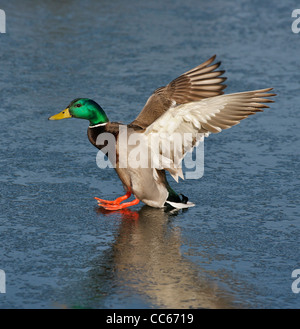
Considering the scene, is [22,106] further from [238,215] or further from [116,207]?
[238,215]

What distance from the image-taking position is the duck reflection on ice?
12.6 feet

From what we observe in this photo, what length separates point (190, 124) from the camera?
16.4ft

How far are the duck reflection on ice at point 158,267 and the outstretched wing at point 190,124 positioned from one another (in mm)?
444

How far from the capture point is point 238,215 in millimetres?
5027

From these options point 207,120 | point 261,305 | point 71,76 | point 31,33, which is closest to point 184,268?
point 261,305

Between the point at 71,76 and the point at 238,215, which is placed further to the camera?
the point at 71,76

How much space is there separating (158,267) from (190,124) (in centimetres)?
122

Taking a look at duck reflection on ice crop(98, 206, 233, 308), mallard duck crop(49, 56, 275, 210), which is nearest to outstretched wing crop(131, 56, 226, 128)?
mallard duck crop(49, 56, 275, 210)

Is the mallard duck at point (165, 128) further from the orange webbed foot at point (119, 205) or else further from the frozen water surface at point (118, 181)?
the frozen water surface at point (118, 181)

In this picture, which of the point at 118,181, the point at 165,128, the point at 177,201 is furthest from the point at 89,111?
the point at 177,201

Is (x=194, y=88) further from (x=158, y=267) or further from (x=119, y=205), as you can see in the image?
(x=158, y=267)

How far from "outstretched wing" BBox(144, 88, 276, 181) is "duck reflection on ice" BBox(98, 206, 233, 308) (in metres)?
0.44

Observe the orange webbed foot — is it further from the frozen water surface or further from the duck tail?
the duck tail

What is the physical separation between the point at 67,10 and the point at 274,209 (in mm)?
5948
